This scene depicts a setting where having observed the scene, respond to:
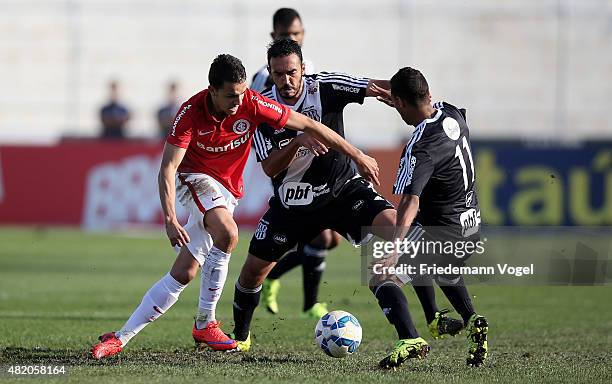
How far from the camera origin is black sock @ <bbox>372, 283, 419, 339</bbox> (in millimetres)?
7320

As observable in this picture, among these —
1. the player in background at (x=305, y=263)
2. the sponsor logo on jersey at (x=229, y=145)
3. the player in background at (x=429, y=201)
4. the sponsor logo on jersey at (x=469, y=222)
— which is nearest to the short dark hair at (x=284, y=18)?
the player in background at (x=305, y=263)

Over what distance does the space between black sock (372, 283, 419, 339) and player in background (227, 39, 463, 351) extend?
→ 0.52m

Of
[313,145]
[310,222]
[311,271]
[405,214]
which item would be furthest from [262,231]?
[311,271]

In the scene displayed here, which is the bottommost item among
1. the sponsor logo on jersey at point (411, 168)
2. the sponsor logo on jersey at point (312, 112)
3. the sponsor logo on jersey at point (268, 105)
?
the sponsor logo on jersey at point (411, 168)

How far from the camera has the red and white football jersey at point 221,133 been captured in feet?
24.9

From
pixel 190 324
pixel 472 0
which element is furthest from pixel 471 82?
pixel 190 324

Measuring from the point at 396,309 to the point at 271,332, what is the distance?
2.29 meters

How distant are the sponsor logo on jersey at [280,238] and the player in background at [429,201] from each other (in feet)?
2.80

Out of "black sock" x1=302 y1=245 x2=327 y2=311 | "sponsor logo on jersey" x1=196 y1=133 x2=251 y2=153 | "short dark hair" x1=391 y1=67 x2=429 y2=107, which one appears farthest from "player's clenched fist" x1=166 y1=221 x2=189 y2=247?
"black sock" x1=302 y1=245 x2=327 y2=311

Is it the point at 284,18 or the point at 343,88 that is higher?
the point at 284,18

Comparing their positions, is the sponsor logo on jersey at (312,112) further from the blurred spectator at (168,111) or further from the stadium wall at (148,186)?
the blurred spectator at (168,111)

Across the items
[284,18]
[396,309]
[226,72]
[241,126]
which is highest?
[284,18]

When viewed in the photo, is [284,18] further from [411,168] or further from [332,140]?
[411,168]

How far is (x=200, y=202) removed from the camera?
26.1 feet
